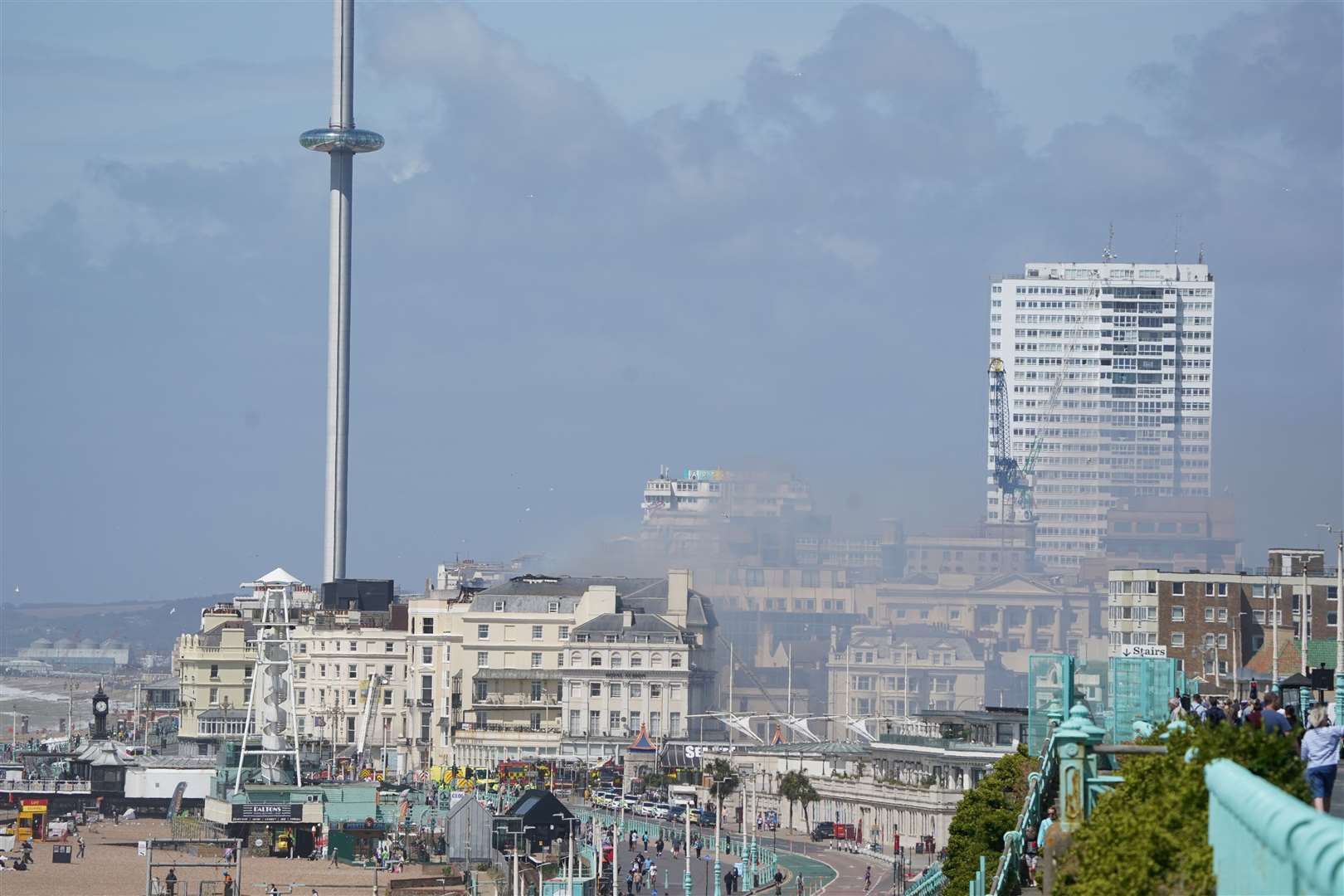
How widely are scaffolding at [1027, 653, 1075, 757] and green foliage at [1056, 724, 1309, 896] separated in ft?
28.5

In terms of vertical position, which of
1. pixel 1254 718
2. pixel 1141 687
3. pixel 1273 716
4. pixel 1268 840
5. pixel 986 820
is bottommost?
pixel 986 820

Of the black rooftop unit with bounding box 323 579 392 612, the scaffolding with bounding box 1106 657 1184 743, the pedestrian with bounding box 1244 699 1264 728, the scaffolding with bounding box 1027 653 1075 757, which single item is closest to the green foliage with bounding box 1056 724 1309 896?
the pedestrian with bounding box 1244 699 1264 728

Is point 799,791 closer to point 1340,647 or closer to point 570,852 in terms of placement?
point 570,852

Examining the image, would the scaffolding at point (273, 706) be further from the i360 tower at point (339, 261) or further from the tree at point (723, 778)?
the i360 tower at point (339, 261)

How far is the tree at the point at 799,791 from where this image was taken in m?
93.6

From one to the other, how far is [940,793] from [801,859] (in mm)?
5440

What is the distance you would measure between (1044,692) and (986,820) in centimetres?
1101

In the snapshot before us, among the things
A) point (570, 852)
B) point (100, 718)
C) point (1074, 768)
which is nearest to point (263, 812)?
point (570, 852)

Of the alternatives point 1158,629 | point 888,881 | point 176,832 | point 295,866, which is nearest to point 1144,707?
point 888,881

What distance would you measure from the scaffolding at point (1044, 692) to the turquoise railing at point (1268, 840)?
44.9ft

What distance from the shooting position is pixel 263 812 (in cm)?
9206

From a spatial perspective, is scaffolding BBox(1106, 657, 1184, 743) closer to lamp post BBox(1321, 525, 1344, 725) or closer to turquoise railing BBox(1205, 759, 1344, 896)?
lamp post BBox(1321, 525, 1344, 725)

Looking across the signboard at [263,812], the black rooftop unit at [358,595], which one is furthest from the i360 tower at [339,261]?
the signboard at [263,812]

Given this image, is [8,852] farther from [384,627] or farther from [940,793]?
[384,627]
